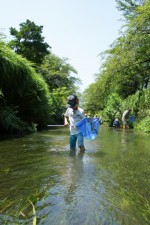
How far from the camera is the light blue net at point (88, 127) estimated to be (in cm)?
894

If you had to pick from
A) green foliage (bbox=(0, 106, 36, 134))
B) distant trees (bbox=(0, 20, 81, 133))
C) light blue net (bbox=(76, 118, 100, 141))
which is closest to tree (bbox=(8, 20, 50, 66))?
distant trees (bbox=(0, 20, 81, 133))

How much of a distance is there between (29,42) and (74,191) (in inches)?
1432

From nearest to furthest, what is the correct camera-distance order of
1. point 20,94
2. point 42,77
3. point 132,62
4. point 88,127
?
1. point 88,127
2. point 20,94
3. point 132,62
4. point 42,77

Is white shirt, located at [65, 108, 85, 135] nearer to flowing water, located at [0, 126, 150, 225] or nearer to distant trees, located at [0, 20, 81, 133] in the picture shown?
flowing water, located at [0, 126, 150, 225]

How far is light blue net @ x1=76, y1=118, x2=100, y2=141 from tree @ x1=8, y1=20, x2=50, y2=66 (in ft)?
95.0

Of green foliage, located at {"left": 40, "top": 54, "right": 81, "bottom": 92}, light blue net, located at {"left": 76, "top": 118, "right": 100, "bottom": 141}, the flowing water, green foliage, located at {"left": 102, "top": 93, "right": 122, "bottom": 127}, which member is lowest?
the flowing water

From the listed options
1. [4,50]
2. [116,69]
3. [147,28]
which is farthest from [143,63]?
[4,50]

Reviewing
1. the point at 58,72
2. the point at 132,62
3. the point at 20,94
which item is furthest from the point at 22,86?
the point at 58,72

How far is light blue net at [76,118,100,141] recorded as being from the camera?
894 centimetres

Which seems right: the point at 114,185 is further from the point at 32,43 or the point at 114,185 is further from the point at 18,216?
the point at 32,43

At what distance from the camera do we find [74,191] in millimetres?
4449

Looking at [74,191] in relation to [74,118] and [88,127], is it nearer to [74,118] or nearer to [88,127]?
[74,118]

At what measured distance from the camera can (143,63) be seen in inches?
1078

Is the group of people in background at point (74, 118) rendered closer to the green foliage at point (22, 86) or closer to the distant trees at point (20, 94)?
the distant trees at point (20, 94)
